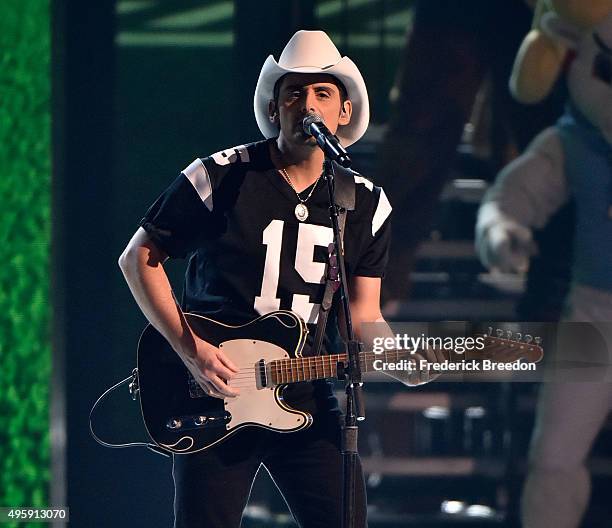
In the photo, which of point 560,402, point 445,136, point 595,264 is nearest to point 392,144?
point 445,136

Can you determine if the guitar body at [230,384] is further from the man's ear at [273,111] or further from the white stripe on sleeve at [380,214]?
the man's ear at [273,111]

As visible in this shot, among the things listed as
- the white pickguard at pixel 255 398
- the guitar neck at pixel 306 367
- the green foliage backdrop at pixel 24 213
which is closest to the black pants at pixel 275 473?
the white pickguard at pixel 255 398

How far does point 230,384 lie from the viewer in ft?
9.67

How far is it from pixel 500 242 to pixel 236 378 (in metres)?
1.88

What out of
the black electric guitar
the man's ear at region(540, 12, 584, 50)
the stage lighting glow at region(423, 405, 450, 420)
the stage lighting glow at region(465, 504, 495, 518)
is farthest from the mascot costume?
the black electric guitar

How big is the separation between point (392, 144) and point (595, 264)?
0.99 metres

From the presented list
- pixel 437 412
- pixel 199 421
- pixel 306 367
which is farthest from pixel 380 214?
pixel 437 412

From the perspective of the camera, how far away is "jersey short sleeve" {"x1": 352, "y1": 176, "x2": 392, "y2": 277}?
3047 mm

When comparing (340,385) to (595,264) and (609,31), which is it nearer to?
(595,264)

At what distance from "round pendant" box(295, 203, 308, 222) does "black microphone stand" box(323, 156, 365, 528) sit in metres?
0.25

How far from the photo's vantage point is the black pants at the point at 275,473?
2.82 meters

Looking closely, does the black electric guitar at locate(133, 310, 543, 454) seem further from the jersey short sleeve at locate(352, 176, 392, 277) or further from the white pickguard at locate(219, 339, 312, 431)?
the jersey short sleeve at locate(352, 176, 392, 277)

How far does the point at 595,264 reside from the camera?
4.48 m

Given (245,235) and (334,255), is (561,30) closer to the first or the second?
(334,255)
